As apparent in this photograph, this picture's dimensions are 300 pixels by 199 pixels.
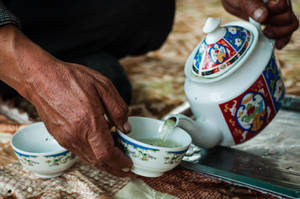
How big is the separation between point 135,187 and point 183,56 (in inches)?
47.1

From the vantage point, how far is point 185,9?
2799mm

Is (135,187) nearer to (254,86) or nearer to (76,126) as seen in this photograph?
(76,126)

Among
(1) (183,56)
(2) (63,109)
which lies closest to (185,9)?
(1) (183,56)

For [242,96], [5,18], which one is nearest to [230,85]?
[242,96]

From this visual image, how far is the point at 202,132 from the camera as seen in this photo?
680 mm

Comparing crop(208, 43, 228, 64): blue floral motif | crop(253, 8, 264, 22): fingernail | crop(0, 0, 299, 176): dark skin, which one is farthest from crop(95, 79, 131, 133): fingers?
crop(253, 8, 264, 22): fingernail

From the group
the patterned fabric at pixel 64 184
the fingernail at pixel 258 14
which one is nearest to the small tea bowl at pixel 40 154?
the patterned fabric at pixel 64 184

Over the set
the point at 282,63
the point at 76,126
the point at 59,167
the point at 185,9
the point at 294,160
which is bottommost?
the point at 185,9

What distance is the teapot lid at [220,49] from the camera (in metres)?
0.63

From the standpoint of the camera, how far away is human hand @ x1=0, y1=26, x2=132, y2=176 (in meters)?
0.53

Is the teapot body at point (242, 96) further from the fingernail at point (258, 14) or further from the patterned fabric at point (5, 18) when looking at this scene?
the patterned fabric at point (5, 18)

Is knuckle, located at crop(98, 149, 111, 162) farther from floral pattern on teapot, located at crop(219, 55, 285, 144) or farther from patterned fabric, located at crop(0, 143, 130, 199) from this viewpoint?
floral pattern on teapot, located at crop(219, 55, 285, 144)

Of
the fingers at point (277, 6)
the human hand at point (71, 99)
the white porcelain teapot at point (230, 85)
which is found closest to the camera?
the human hand at point (71, 99)

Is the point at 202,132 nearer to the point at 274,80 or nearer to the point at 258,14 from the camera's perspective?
the point at 274,80
